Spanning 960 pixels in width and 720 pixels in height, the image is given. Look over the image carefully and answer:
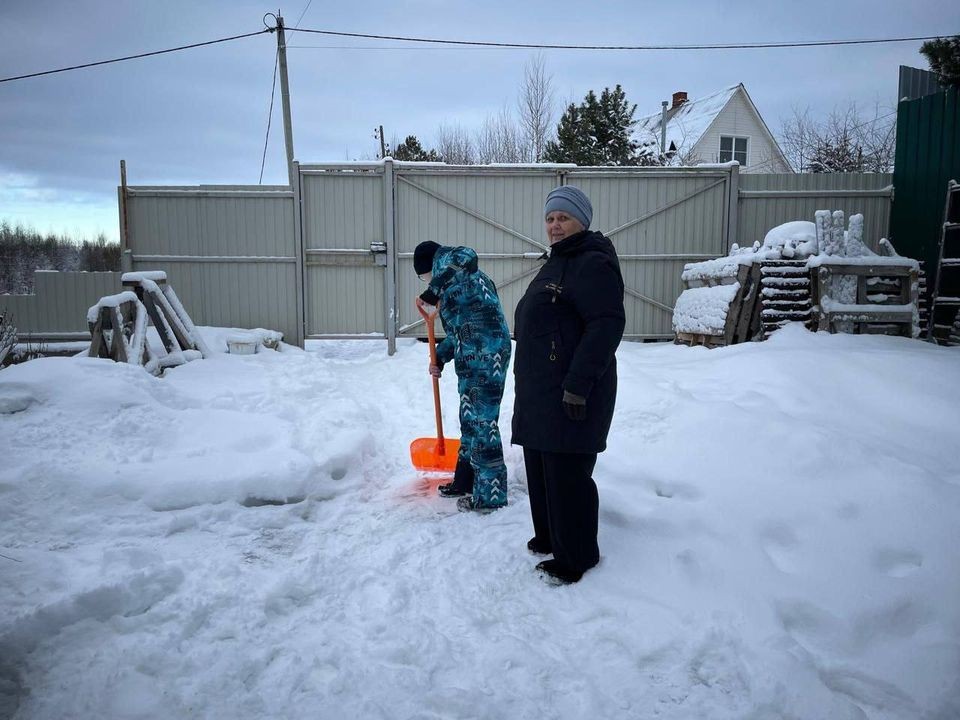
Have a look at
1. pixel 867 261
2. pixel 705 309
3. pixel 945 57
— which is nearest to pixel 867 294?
pixel 867 261

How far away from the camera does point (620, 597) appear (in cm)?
246

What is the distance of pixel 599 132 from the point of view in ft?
61.6

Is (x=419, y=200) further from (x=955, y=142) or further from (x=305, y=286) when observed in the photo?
(x=955, y=142)

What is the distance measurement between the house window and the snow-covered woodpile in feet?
55.3

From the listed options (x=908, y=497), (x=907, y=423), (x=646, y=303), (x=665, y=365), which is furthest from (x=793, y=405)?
(x=646, y=303)

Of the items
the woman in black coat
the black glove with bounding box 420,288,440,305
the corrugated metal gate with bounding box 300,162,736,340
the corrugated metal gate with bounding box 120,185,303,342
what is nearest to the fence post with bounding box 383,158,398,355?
the corrugated metal gate with bounding box 300,162,736,340

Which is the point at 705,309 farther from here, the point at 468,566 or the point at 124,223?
the point at 124,223

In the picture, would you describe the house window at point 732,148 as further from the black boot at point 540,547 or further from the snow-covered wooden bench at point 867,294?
the black boot at point 540,547

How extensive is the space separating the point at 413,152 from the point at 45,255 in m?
15.1

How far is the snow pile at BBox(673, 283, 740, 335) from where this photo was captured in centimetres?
687

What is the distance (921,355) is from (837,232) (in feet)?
6.15

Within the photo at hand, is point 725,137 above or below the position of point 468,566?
above

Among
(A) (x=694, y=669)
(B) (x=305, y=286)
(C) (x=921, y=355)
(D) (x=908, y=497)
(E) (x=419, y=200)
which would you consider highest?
(E) (x=419, y=200)

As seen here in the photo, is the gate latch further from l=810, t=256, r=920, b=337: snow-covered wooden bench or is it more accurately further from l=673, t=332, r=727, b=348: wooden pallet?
l=810, t=256, r=920, b=337: snow-covered wooden bench
